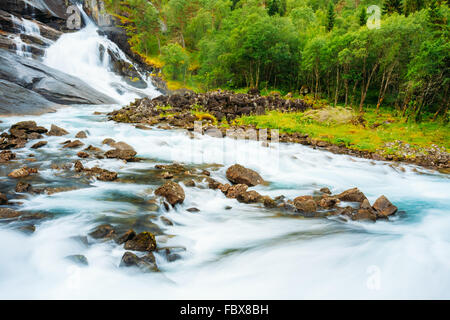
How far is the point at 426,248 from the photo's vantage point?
13.9ft

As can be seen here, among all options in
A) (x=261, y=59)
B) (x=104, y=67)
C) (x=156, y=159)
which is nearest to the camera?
(x=156, y=159)

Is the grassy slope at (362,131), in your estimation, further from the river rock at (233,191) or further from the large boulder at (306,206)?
the river rock at (233,191)

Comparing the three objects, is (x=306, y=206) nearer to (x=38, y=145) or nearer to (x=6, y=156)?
(x=6, y=156)

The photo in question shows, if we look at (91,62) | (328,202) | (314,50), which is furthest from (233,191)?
(91,62)

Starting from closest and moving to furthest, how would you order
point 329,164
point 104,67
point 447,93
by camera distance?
point 329,164, point 447,93, point 104,67

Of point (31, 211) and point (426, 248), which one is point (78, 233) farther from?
point (426, 248)

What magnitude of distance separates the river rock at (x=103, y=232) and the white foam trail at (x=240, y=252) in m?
0.19

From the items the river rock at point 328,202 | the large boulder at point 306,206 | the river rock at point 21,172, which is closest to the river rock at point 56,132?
the river rock at point 21,172

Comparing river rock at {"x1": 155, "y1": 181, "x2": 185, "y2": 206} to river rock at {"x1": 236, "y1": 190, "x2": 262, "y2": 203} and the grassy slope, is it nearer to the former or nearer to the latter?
river rock at {"x1": 236, "y1": 190, "x2": 262, "y2": 203}

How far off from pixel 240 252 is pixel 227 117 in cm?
1431

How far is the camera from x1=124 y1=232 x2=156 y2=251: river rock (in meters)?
3.67
